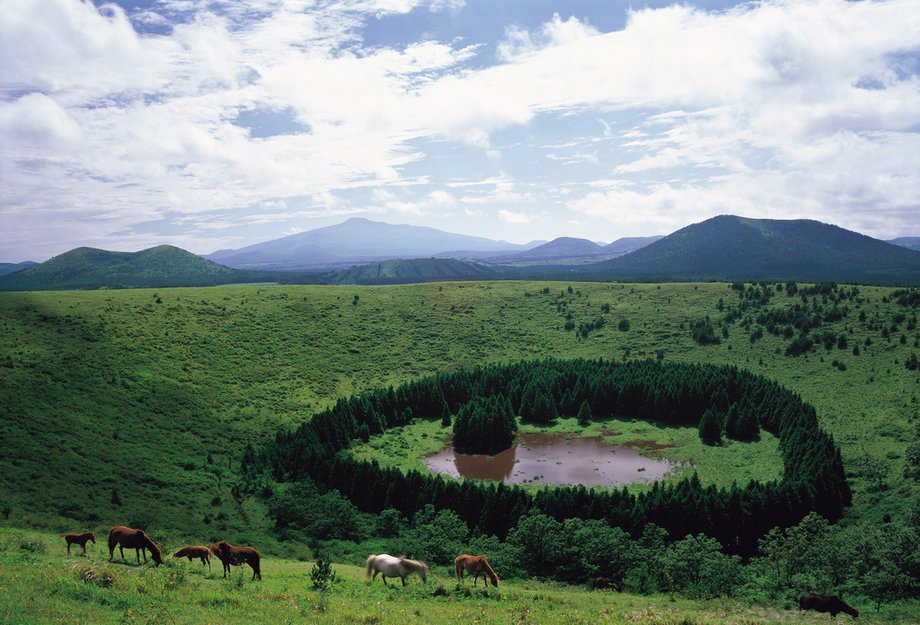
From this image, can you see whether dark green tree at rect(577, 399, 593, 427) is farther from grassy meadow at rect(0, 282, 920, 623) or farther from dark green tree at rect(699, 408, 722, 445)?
dark green tree at rect(699, 408, 722, 445)

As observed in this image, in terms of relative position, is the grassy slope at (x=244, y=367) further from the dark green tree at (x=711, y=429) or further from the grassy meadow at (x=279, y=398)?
the dark green tree at (x=711, y=429)

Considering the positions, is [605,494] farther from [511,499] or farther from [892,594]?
[892,594]

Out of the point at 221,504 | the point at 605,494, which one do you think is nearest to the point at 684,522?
the point at 605,494

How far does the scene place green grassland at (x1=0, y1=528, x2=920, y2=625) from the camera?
15.6 m

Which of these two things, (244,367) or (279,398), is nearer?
(279,398)

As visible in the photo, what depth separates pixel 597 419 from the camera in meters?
80.1

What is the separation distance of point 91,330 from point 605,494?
245 feet

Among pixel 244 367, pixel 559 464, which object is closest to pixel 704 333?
pixel 559 464

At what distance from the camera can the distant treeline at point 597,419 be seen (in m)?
42.7

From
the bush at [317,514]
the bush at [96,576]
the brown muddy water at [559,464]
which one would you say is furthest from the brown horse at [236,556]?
the brown muddy water at [559,464]

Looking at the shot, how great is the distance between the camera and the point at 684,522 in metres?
42.2

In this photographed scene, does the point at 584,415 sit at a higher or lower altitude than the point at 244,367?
lower

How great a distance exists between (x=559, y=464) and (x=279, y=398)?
4081 centimetres

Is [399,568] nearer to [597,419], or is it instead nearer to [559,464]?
[559,464]
